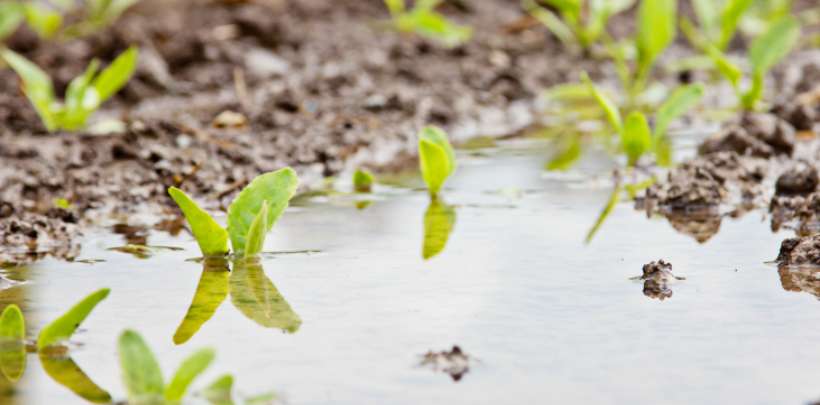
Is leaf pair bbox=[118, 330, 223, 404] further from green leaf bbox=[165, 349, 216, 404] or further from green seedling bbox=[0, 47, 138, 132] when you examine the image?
green seedling bbox=[0, 47, 138, 132]

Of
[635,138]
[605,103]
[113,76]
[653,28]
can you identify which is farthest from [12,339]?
[653,28]

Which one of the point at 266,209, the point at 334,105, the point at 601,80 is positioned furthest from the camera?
the point at 601,80

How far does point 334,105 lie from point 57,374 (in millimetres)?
2710

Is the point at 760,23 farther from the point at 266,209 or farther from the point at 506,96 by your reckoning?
the point at 266,209

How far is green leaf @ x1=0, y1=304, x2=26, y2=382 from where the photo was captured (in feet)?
5.74

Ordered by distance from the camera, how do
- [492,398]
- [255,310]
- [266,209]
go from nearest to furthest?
[492,398] < [255,310] < [266,209]

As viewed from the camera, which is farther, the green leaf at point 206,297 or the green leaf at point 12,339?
the green leaf at point 206,297

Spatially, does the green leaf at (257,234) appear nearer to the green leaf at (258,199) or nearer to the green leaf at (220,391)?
the green leaf at (258,199)

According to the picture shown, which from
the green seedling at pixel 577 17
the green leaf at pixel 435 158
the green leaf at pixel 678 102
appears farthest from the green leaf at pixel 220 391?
the green seedling at pixel 577 17

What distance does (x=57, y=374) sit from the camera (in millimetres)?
1705

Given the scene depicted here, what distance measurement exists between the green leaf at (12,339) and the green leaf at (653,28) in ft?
9.57

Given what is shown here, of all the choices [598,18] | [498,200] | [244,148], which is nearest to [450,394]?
[498,200]

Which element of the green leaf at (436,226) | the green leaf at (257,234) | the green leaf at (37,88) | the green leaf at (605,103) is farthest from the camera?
the green leaf at (37,88)

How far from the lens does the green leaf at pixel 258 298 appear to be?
1.94m
